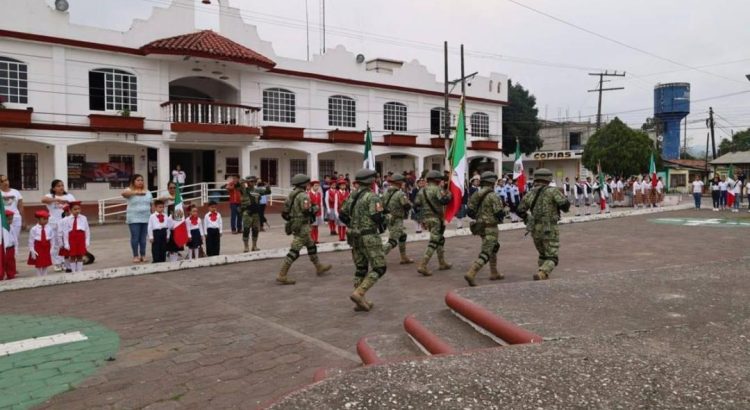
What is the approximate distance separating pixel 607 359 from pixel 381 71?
28.8 metres

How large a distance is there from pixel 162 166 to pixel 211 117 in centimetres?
283

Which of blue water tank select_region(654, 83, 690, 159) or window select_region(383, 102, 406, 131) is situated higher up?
blue water tank select_region(654, 83, 690, 159)

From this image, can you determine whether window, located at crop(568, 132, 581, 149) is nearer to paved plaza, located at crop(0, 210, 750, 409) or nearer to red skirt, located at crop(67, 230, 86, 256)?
paved plaza, located at crop(0, 210, 750, 409)

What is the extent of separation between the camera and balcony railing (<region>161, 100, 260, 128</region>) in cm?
2198

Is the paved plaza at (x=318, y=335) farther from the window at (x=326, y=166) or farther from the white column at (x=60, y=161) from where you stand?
the window at (x=326, y=166)

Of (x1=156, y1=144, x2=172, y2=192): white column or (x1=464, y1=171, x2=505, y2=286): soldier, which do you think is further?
(x1=156, y1=144, x2=172, y2=192): white column

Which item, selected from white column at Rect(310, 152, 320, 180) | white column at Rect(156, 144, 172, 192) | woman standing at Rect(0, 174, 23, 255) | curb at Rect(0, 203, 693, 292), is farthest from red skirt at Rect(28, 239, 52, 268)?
white column at Rect(310, 152, 320, 180)

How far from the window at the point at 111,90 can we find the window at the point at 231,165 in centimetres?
487

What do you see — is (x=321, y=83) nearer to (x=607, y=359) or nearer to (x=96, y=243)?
(x=96, y=243)

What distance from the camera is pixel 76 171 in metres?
21.5

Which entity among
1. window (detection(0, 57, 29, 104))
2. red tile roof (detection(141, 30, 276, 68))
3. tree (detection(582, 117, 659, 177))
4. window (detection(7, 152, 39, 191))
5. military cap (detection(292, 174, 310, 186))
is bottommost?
military cap (detection(292, 174, 310, 186))

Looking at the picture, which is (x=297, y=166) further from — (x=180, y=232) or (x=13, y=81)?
(x=180, y=232)

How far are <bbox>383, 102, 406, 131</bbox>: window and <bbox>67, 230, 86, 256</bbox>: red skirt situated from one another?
882 inches

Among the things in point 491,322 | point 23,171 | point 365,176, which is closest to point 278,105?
point 23,171
